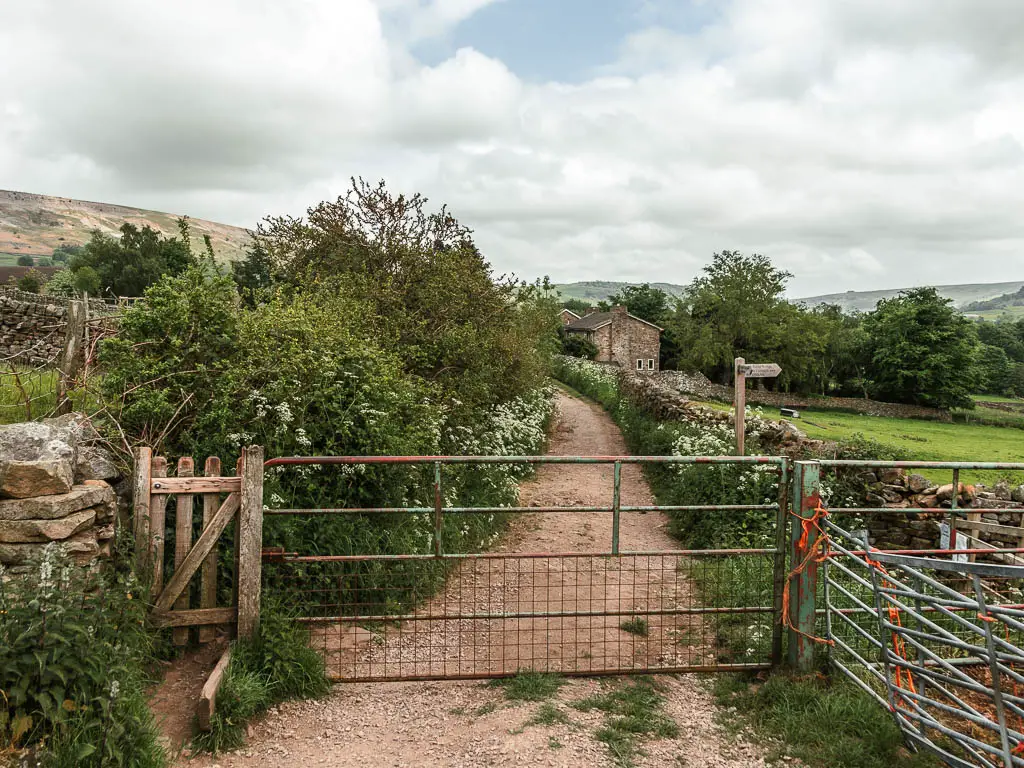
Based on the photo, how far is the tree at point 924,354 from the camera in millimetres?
49094

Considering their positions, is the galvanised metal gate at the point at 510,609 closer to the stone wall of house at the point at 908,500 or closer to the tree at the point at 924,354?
the stone wall of house at the point at 908,500

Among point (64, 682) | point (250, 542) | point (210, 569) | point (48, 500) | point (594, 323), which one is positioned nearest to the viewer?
point (64, 682)

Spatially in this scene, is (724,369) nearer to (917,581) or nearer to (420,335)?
(420,335)

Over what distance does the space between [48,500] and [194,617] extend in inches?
52.0

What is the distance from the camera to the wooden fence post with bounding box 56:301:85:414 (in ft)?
22.9

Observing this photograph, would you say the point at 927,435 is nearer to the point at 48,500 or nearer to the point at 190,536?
the point at 190,536

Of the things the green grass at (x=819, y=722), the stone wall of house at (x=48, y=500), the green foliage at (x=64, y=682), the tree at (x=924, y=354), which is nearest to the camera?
the green foliage at (x=64, y=682)

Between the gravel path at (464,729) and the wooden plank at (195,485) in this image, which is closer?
the gravel path at (464,729)

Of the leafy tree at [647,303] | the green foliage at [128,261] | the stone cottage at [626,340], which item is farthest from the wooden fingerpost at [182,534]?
the leafy tree at [647,303]

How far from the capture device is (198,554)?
488 centimetres

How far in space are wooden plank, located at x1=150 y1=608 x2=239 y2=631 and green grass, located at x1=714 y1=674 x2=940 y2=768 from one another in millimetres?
3622

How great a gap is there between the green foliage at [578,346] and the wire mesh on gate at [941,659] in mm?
55761

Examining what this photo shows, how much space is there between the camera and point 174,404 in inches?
260

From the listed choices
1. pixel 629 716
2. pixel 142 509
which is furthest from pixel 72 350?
pixel 629 716
